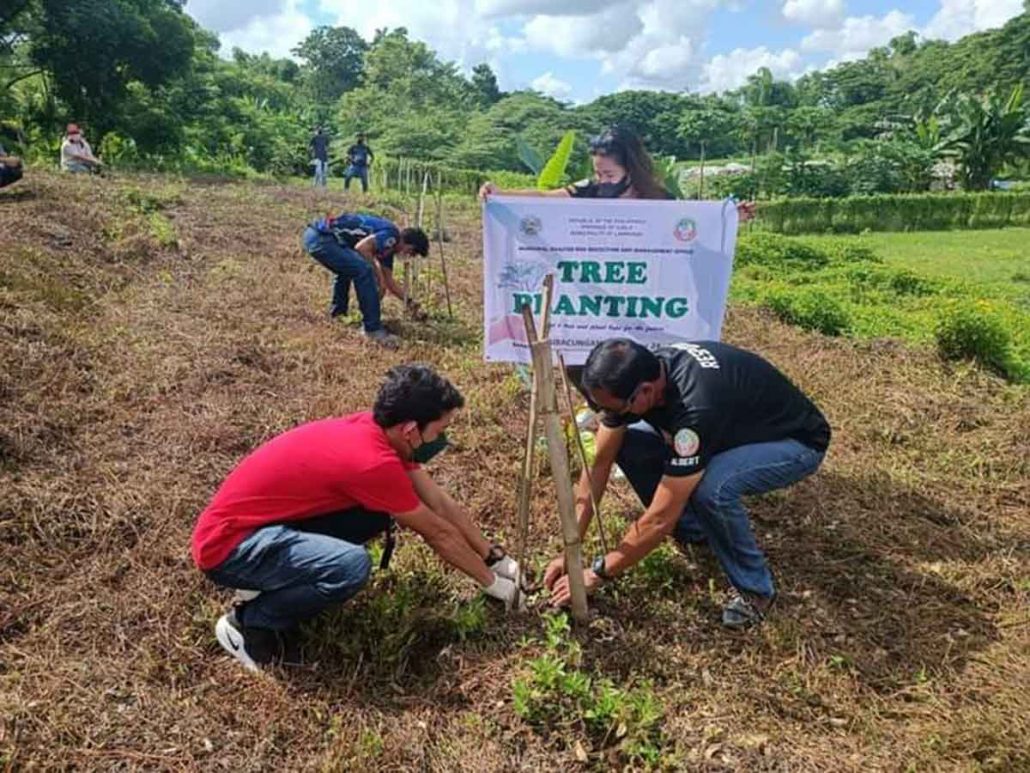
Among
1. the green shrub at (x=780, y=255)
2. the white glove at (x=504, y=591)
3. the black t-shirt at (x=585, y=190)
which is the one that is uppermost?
the black t-shirt at (x=585, y=190)

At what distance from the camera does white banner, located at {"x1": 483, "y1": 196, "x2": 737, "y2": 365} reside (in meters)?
3.93

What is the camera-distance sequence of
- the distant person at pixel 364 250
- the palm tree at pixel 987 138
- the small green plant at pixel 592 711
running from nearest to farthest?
the small green plant at pixel 592 711 → the distant person at pixel 364 250 → the palm tree at pixel 987 138

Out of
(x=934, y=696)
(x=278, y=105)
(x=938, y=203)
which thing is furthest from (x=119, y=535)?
(x=278, y=105)

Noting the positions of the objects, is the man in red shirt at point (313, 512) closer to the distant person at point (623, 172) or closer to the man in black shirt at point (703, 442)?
the man in black shirt at point (703, 442)

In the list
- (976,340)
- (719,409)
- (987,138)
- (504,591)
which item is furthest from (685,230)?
(987,138)

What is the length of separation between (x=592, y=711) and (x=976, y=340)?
17.0ft

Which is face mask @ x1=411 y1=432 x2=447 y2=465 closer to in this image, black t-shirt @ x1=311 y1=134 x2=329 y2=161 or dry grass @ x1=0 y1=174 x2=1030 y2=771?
dry grass @ x1=0 y1=174 x2=1030 y2=771

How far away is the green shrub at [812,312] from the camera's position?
7.44 m

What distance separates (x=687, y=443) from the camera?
2.81 meters

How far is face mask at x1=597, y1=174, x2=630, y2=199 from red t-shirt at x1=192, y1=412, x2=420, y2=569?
6.63 ft

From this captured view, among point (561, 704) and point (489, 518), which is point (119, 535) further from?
point (561, 704)

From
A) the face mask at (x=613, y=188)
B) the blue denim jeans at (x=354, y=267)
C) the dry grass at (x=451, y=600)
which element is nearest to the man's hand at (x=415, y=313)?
the blue denim jeans at (x=354, y=267)

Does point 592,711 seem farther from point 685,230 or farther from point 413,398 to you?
point 685,230

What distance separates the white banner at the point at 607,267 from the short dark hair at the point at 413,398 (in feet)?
4.85
